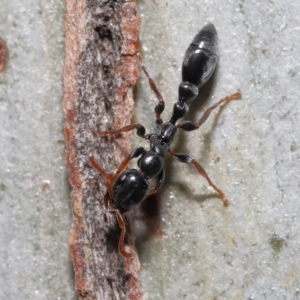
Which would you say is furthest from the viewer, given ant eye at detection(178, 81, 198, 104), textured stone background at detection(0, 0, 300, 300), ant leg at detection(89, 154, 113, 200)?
ant eye at detection(178, 81, 198, 104)

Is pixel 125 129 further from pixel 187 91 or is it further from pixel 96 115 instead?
pixel 187 91

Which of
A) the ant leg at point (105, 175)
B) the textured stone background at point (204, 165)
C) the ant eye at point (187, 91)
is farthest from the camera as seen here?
the ant eye at point (187, 91)

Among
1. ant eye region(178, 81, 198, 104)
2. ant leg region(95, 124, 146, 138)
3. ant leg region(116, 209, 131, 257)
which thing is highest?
ant eye region(178, 81, 198, 104)

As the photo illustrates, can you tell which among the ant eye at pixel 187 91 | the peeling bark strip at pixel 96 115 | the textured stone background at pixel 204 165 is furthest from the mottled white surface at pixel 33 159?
the ant eye at pixel 187 91

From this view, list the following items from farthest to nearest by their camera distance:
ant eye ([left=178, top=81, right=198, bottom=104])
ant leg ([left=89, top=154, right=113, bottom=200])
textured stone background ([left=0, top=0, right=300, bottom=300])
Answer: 1. ant eye ([left=178, top=81, right=198, bottom=104])
2. textured stone background ([left=0, top=0, right=300, bottom=300])
3. ant leg ([left=89, top=154, right=113, bottom=200])

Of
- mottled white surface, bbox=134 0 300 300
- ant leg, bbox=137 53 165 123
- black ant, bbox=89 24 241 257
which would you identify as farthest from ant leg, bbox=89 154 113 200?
ant leg, bbox=137 53 165 123

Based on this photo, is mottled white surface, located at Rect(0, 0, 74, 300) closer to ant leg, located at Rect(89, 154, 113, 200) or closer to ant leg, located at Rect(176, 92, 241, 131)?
ant leg, located at Rect(89, 154, 113, 200)

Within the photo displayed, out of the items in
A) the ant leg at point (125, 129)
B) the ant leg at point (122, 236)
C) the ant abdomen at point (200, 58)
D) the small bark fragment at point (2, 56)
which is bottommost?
the ant leg at point (122, 236)

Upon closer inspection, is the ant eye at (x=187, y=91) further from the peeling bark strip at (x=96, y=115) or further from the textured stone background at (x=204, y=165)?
the peeling bark strip at (x=96, y=115)

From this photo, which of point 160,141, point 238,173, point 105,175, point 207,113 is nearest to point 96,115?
point 105,175
